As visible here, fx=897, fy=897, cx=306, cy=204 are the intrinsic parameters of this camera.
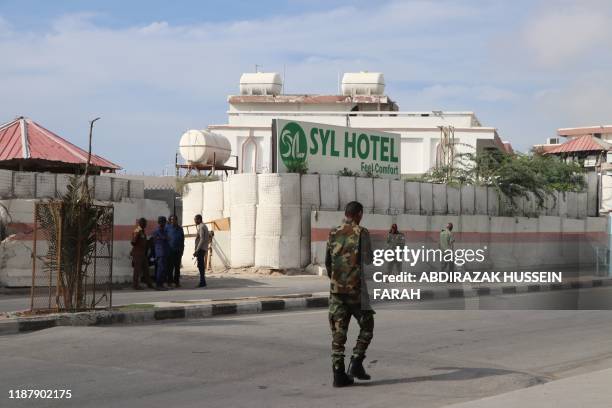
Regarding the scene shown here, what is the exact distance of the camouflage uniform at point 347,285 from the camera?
8.41 metres

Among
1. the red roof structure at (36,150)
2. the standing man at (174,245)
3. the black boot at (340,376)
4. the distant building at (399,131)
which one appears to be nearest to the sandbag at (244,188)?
the red roof structure at (36,150)

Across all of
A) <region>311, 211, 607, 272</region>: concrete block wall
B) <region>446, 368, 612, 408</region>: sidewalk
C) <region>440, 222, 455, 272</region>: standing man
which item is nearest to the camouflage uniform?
<region>446, 368, 612, 408</region>: sidewalk

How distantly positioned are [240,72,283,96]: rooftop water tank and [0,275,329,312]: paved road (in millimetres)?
44504

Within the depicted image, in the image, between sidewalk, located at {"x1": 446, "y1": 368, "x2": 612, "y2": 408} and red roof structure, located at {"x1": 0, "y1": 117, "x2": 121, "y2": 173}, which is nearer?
sidewalk, located at {"x1": 446, "y1": 368, "x2": 612, "y2": 408}

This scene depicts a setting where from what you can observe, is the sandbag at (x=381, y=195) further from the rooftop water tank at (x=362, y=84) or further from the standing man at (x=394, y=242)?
the rooftop water tank at (x=362, y=84)

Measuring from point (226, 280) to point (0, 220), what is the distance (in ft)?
20.7

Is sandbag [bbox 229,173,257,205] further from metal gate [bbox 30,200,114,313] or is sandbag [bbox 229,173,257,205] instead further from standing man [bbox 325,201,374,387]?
standing man [bbox 325,201,374,387]

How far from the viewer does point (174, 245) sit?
800 inches

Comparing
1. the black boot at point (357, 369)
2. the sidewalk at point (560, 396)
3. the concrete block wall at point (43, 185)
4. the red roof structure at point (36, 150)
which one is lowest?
the sidewalk at point (560, 396)

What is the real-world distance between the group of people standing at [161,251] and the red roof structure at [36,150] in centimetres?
260

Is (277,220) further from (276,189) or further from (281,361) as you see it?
(281,361)

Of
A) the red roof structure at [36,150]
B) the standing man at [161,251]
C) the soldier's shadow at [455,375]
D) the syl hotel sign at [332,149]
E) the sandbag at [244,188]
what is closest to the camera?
the soldier's shadow at [455,375]

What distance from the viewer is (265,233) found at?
24844 mm

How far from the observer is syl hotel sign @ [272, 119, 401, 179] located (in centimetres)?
2569
